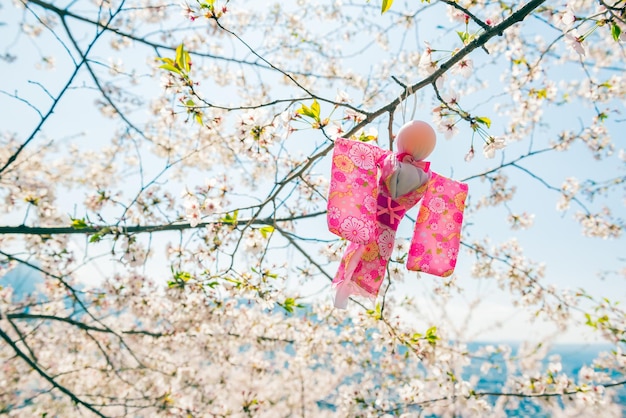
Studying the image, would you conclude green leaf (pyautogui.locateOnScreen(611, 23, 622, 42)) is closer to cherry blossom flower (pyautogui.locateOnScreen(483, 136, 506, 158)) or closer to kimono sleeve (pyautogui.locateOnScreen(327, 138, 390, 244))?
cherry blossom flower (pyautogui.locateOnScreen(483, 136, 506, 158))

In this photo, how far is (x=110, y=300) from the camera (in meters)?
5.18

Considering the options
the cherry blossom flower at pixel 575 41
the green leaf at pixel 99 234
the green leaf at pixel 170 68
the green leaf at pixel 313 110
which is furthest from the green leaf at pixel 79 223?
the cherry blossom flower at pixel 575 41

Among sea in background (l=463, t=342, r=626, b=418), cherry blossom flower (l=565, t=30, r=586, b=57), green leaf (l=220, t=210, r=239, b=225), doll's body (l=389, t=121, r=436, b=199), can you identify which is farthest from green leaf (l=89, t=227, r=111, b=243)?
sea in background (l=463, t=342, r=626, b=418)

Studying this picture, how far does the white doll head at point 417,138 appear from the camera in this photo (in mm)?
1875

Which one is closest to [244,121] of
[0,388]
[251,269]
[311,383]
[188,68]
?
[188,68]

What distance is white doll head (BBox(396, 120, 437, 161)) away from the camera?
6.15ft

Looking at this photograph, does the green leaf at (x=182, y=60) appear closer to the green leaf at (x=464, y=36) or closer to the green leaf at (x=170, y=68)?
the green leaf at (x=170, y=68)

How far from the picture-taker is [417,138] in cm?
188

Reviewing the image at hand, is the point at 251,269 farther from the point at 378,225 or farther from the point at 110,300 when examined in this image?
the point at 110,300

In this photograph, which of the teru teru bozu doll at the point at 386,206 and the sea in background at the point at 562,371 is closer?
the teru teru bozu doll at the point at 386,206

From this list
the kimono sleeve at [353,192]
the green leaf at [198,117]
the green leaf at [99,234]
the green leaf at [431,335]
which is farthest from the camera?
the green leaf at [431,335]

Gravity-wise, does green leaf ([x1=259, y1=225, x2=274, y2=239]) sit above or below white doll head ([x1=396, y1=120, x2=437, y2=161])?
above

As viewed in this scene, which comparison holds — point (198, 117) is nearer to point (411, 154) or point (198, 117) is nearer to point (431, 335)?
point (411, 154)

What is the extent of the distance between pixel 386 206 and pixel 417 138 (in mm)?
441
